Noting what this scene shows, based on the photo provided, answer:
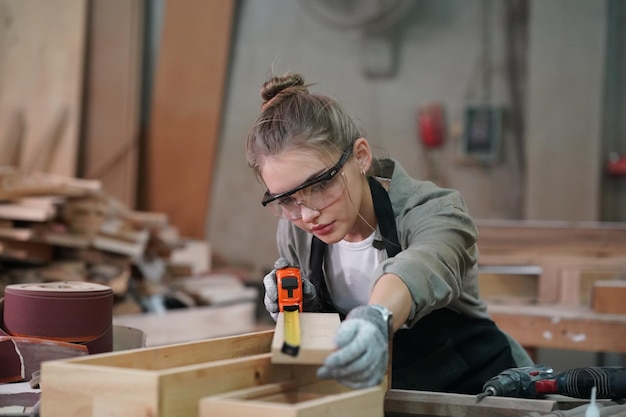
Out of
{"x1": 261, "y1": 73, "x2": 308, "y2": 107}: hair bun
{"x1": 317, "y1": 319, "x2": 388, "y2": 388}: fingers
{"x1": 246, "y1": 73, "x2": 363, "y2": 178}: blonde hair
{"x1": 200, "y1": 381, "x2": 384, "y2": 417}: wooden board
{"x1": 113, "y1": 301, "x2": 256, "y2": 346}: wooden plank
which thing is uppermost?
{"x1": 261, "y1": 73, "x2": 308, "y2": 107}: hair bun

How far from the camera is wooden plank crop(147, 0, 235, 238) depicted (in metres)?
7.32

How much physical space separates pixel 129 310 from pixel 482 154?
10.1 ft

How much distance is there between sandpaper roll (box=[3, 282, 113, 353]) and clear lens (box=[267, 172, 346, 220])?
537 millimetres

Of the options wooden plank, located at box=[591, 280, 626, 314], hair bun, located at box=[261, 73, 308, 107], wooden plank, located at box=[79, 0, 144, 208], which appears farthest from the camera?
wooden plank, located at box=[79, 0, 144, 208]

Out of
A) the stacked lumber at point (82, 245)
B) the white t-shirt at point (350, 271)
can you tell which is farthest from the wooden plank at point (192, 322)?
the white t-shirt at point (350, 271)

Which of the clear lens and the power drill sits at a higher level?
the clear lens

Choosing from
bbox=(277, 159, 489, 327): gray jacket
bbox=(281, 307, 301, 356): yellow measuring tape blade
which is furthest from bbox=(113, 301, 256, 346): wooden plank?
bbox=(281, 307, 301, 356): yellow measuring tape blade

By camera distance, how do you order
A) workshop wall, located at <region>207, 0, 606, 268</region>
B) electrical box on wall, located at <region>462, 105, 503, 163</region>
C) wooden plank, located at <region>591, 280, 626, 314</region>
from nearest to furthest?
wooden plank, located at <region>591, 280, 626, 314</region> → workshop wall, located at <region>207, 0, 606, 268</region> → electrical box on wall, located at <region>462, 105, 503, 163</region>

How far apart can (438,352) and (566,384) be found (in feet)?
1.67

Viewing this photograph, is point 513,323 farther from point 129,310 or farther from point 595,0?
point 595,0

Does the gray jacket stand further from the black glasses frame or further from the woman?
the black glasses frame

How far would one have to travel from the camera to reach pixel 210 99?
24.2 ft

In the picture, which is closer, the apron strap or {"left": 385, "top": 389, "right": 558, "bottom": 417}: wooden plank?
{"left": 385, "top": 389, "right": 558, "bottom": 417}: wooden plank

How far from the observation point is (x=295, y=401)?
64.4 inches
